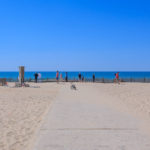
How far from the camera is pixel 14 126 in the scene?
7633 millimetres

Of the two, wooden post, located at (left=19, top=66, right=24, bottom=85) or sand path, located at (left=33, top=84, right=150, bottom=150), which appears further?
wooden post, located at (left=19, top=66, right=24, bottom=85)

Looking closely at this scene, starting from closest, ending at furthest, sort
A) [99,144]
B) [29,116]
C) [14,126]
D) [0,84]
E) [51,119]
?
[99,144] < [14,126] < [51,119] < [29,116] < [0,84]

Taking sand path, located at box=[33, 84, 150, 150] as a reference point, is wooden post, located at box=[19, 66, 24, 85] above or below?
above

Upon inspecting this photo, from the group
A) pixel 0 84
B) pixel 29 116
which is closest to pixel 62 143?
pixel 29 116

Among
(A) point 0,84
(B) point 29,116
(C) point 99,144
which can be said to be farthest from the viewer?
(A) point 0,84

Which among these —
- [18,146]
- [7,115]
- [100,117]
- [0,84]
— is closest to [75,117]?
[100,117]

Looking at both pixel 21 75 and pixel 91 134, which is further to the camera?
pixel 21 75

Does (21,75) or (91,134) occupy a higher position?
(21,75)

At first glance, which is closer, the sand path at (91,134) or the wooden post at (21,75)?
the sand path at (91,134)

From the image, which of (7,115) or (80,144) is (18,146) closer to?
(80,144)

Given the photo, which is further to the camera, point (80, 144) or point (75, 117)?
point (75, 117)

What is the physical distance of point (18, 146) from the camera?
552 centimetres

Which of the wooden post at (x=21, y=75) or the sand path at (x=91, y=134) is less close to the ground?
the wooden post at (x=21, y=75)

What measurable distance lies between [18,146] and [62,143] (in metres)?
1.03
